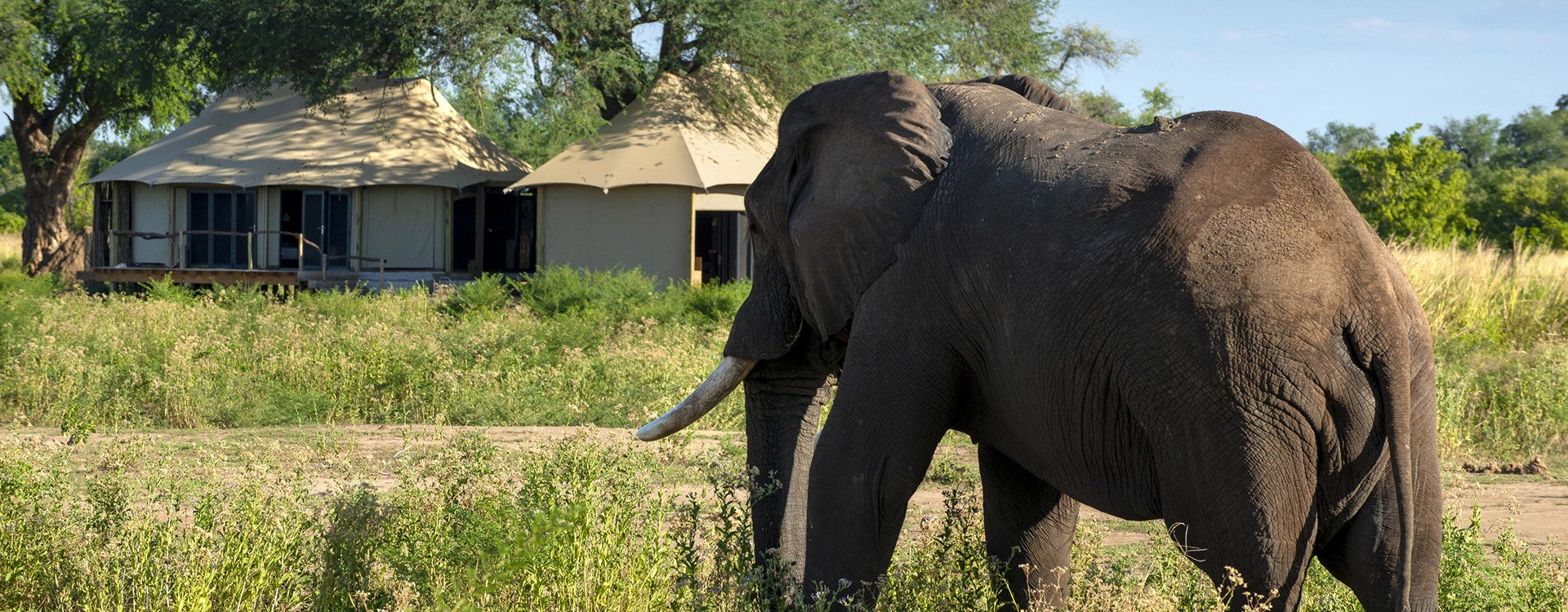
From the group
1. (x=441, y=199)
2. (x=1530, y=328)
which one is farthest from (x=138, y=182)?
(x=1530, y=328)

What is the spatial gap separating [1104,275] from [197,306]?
1489cm

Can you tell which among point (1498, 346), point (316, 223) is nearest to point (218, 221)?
point (316, 223)

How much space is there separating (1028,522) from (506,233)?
25.4 metres

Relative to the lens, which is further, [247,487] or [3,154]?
[3,154]

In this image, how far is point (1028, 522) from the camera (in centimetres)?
492

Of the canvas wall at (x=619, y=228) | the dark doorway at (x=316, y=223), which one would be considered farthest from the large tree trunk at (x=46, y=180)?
the canvas wall at (x=619, y=228)

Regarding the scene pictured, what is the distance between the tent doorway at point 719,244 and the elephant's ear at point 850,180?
825 inches

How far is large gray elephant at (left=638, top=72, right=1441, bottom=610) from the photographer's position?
128 inches

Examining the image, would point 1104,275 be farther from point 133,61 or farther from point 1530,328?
point 133,61

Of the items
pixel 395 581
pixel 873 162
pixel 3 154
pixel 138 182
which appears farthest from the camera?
pixel 3 154

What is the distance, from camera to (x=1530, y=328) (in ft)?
47.5

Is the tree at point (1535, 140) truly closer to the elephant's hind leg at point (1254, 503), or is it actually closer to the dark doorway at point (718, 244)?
the dark doorway at point (718, 244)

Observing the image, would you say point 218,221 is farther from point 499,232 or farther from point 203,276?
point 499,232

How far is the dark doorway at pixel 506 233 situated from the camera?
2905 centimetres
